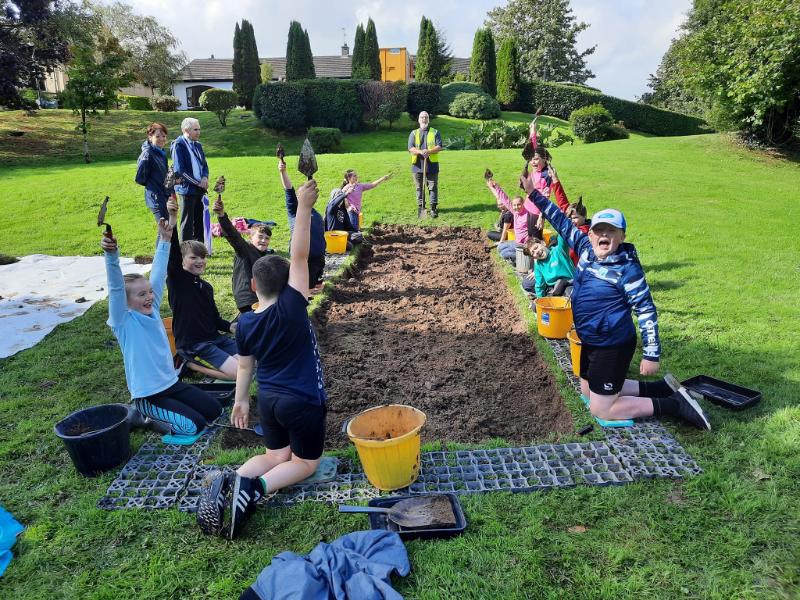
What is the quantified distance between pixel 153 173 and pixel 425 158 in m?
6.04

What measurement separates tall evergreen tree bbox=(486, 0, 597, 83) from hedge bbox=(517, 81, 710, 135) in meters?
22.5

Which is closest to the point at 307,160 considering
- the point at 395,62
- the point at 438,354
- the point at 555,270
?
the point at 438,354

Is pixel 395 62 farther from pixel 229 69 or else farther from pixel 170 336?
pixel 170 336

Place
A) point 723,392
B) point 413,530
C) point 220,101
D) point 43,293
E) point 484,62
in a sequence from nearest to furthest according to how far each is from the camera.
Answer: point 413,530
point 723,392
point 43,293
point 220,101
point 484,62

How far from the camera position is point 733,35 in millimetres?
18641

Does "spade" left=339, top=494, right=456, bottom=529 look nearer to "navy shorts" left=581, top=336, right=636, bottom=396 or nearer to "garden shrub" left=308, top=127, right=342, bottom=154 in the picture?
"navy shorts" left=581, top=336, right=636, bottom=396

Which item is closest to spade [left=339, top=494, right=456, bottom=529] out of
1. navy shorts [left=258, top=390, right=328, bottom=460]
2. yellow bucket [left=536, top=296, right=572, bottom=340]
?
navy shorts [left=258, top=390, right=328, bottom=460]

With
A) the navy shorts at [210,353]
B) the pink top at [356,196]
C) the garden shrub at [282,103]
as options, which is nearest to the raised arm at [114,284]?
the navy shorts at [210,353]

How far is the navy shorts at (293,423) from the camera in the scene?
3379mm

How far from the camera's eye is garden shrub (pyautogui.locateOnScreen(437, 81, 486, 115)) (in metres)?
34.5

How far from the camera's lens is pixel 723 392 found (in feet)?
15.5

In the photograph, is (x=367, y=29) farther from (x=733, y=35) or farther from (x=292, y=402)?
(x=292, y=402)

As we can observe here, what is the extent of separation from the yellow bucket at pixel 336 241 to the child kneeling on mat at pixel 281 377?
6.57m

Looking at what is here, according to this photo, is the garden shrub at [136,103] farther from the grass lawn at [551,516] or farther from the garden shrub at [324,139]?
the grass lawn at [551,516]
